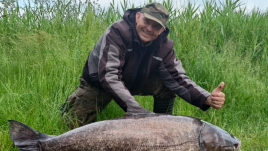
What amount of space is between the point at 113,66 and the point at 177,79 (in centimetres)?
80

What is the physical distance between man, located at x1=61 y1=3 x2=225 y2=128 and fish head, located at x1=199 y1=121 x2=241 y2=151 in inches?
25.2

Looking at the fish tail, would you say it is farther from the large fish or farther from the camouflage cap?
the camouflage cap

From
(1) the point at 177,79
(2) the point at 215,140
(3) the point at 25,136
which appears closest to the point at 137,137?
(2) the point at 215,140

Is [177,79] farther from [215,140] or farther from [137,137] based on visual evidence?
[137,137]

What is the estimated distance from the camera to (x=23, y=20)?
17.7ft

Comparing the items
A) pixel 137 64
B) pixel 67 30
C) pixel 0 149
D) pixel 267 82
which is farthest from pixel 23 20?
pixel 267 82

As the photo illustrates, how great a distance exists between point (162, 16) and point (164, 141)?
159 centimetres

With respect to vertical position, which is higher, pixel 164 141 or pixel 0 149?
pixel 164 141

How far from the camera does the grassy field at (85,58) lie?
120 inches

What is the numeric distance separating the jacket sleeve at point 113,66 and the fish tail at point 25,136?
75 cm

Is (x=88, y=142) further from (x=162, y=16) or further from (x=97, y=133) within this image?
(x=162, y=16)

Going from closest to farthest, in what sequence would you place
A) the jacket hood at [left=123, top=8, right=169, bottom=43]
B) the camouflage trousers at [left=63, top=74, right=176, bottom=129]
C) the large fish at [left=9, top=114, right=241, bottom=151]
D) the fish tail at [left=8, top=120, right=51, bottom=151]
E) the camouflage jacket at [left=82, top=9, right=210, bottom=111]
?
the large fish at [left=9, top=114, right=241, bottom=151]
the fish tail at [left=8, top=120, right=51, bottom=151]
the camouflage jacket at [left=82, top=9, right=210, bottom=111]
the jacket hood at [left=123, top=8, right=169, bottom=43]
the camouflage trousers at [left=63, top=74, right=176, bottom=129]

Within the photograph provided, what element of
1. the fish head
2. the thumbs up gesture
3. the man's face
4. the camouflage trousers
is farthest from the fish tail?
the man's face

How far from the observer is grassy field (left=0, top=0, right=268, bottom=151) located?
3.05m
